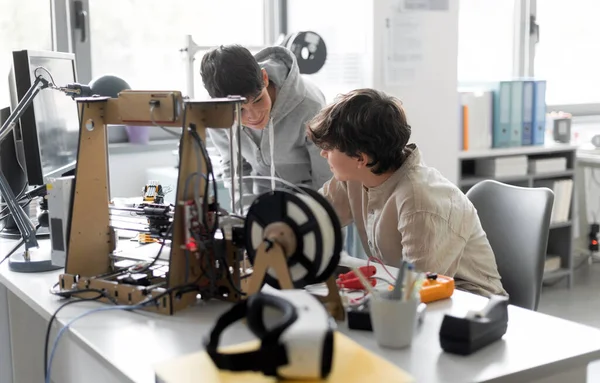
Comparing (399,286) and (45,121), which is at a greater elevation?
(45,121)

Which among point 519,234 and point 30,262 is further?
point 519,234

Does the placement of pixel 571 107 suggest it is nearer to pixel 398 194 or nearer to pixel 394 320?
pixel 398 194

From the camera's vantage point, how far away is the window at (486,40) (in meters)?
4.16

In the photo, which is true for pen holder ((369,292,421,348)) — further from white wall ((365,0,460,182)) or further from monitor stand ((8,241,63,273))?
white wall ((365,0,460,182))

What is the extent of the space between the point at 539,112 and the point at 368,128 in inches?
92.0

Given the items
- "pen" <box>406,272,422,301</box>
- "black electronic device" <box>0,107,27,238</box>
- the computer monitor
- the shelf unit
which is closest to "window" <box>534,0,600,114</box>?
the shelf unit

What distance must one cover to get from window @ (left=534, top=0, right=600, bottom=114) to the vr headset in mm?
3967

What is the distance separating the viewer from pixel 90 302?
144cm

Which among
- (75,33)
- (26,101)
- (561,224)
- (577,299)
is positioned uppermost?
(75,33)

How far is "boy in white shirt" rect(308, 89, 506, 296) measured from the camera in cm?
167

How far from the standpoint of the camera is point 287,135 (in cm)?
246

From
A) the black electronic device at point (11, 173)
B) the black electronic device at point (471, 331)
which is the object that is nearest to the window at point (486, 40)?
the black electronic device at point (11, 173)

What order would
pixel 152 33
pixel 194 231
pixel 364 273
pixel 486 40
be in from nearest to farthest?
1. pixel 194 231
2. pixel 364 273
3. pixel 152 33
4. pixel 486 40

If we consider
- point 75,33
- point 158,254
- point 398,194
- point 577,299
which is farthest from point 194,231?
point 577,299
